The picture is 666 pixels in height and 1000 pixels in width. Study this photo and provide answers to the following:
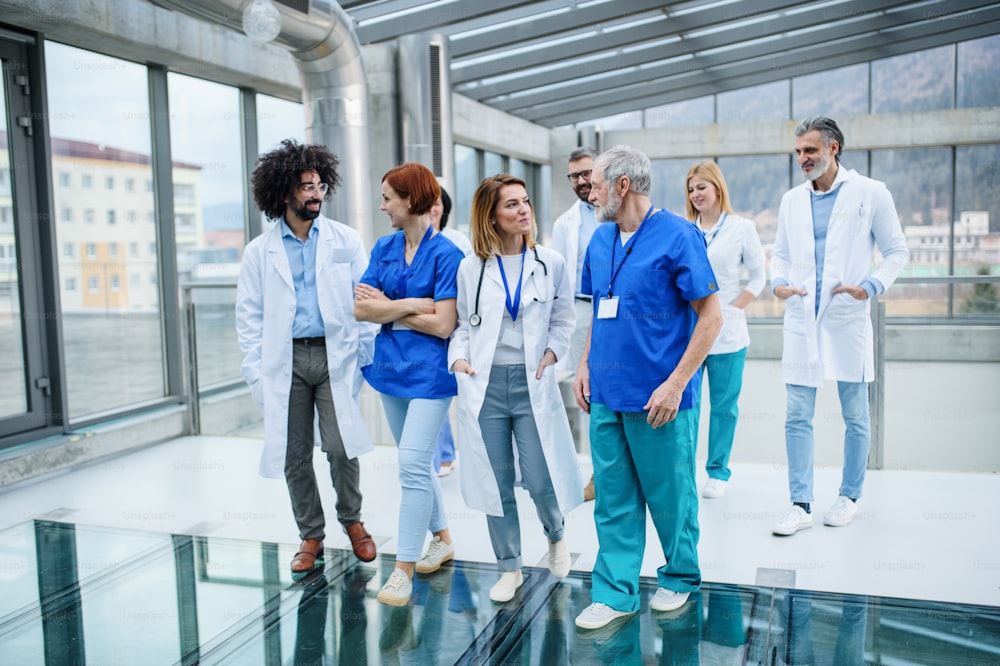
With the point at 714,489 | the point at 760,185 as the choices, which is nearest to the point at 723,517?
the point at 714,489

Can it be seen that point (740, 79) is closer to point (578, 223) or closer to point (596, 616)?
point (578, 223)

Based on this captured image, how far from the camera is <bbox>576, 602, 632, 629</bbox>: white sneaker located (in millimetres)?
2969

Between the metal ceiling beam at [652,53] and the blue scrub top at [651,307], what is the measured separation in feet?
23.0

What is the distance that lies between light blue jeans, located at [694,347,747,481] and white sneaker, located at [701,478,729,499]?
A: 3 cm

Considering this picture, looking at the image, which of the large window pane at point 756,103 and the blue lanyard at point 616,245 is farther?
the large window pane at point 756,103

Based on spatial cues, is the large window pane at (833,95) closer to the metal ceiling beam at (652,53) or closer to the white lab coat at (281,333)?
the metal ceiling beam at (652,53)

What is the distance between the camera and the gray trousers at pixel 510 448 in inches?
122

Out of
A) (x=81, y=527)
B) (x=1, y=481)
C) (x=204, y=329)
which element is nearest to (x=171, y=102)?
(x=204, y=329)

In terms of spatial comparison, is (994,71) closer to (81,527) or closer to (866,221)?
(866,221)

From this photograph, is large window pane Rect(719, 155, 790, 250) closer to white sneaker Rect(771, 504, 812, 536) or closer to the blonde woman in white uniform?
the blonde woman in white uniform

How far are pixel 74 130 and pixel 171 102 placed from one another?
1.09m

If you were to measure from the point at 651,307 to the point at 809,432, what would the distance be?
1.61 meters

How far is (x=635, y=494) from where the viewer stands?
9.96ft

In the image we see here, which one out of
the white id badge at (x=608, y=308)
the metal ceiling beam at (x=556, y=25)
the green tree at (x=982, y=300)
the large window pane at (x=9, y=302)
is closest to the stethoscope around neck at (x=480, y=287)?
the white id badge at (x=608, y=308)
